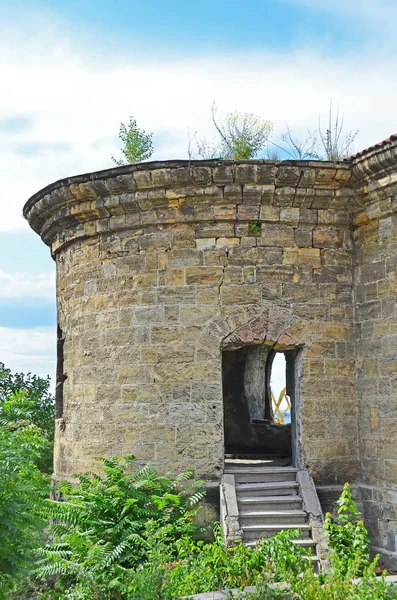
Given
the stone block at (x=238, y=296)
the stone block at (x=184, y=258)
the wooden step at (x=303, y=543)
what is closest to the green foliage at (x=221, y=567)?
the wooden step at (x=303, y=543)

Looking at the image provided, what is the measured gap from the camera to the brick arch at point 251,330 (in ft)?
25.6

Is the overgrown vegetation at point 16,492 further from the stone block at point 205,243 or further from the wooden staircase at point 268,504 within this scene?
the stone block at point 205,243

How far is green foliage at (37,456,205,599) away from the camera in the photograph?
20.5ft

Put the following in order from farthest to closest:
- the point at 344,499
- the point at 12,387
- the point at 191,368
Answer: the point at 12,387, the point at 191,368, the point at 344,499

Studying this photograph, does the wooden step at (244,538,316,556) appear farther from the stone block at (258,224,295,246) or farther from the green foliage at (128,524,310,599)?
the stone block at (258,224,295,246)

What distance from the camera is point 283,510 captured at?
7305 millimetres

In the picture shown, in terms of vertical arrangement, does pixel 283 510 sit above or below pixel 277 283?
below

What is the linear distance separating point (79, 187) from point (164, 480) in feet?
11.5

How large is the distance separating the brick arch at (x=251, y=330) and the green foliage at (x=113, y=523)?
4.84 feet

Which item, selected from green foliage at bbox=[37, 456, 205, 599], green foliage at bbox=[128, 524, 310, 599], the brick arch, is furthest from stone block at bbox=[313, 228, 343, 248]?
green foliage at bbox=[128, 524, 310, 599]

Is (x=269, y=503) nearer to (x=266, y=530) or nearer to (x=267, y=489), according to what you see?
(x=267, y=489)

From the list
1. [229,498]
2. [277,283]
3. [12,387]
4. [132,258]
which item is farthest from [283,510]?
[12,387]

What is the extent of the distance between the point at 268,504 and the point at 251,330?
73.7 inches

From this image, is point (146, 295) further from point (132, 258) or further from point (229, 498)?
point (229, 498)
